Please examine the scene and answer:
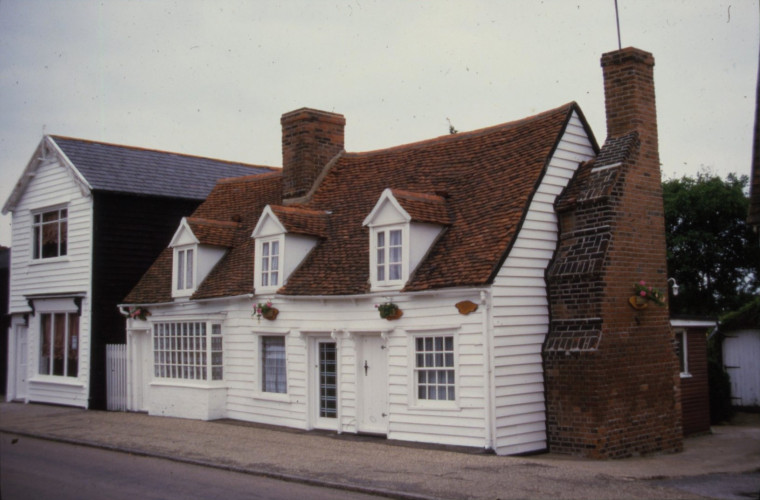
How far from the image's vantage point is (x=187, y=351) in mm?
20438

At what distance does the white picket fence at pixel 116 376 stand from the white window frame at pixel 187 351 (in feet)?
4.17

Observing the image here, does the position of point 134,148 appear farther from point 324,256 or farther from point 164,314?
point 324,256

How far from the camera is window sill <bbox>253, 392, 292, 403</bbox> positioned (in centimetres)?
1778

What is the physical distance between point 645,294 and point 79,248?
15.6 meters

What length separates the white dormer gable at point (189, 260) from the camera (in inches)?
806

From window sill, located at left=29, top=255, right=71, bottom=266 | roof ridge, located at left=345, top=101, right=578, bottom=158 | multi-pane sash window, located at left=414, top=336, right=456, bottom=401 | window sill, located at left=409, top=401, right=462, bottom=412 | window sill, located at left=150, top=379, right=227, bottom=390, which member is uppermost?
roof ridge, located at left=345, top=101, right=578, bottom=158

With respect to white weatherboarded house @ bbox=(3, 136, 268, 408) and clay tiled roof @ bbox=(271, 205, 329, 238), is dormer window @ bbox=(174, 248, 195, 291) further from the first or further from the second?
clay tiled roof @ bbox=(271, 205, 329, 238)

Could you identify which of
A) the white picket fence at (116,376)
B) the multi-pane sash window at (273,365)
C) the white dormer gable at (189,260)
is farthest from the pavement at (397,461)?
the white dormer gable at (189,260)

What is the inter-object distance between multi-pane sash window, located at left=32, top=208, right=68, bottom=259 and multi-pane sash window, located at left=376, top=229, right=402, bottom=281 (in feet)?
38.0

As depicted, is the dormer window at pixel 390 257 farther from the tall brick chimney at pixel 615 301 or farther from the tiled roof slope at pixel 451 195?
the tall brick chimney at pixel 615 301

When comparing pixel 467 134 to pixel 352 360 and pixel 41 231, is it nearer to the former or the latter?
pixel 352 360

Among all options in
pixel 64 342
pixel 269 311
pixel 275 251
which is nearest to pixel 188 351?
pixel 269 311

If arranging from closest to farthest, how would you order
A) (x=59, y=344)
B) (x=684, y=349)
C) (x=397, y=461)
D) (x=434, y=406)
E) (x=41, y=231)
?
(x=397, y=461), (x=434, y=406), (x=684, y=349), (x=59, y=344), (x=41, y=231)

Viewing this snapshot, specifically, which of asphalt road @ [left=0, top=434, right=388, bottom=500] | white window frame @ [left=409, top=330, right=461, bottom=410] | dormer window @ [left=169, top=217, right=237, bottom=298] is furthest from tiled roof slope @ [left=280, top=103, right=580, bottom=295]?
asphalt road @ [left=0, top=434, right=388, bottom=500]
